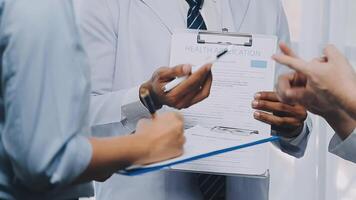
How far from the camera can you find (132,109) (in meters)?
1.23

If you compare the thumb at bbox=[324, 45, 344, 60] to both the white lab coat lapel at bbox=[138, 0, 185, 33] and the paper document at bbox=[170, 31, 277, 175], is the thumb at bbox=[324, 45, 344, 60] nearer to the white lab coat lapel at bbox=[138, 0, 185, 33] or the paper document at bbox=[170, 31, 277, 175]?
the paper document at bbox=[170, 31, 277, 175]

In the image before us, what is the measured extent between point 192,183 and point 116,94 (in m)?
0.28

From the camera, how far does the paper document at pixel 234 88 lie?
118 cm

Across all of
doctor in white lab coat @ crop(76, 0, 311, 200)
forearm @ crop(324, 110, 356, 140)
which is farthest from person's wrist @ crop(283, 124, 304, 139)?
forearm @ crop(324, 110, 356, 140)

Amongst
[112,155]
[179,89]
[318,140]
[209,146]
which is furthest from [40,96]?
[318,140]

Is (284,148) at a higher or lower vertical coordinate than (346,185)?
higher

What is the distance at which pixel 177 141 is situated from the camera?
829 millimetres

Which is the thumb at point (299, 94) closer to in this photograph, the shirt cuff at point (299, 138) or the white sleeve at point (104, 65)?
the shirt cuff at point (299, 138)

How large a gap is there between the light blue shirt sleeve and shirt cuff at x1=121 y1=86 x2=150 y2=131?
1.58 feet

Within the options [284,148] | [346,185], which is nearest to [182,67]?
[284,148]

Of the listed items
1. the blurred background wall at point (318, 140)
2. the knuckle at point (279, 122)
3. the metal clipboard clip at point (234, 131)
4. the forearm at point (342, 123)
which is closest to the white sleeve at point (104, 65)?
Answer: the metal clipboard clip at point (234, 131)

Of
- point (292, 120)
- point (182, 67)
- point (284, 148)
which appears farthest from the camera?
point (284, 148)

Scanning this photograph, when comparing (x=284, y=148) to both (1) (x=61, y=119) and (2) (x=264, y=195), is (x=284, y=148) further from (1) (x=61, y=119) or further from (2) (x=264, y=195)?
(1) (x=61, y=119)

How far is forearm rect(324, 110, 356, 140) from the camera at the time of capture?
1.16m
